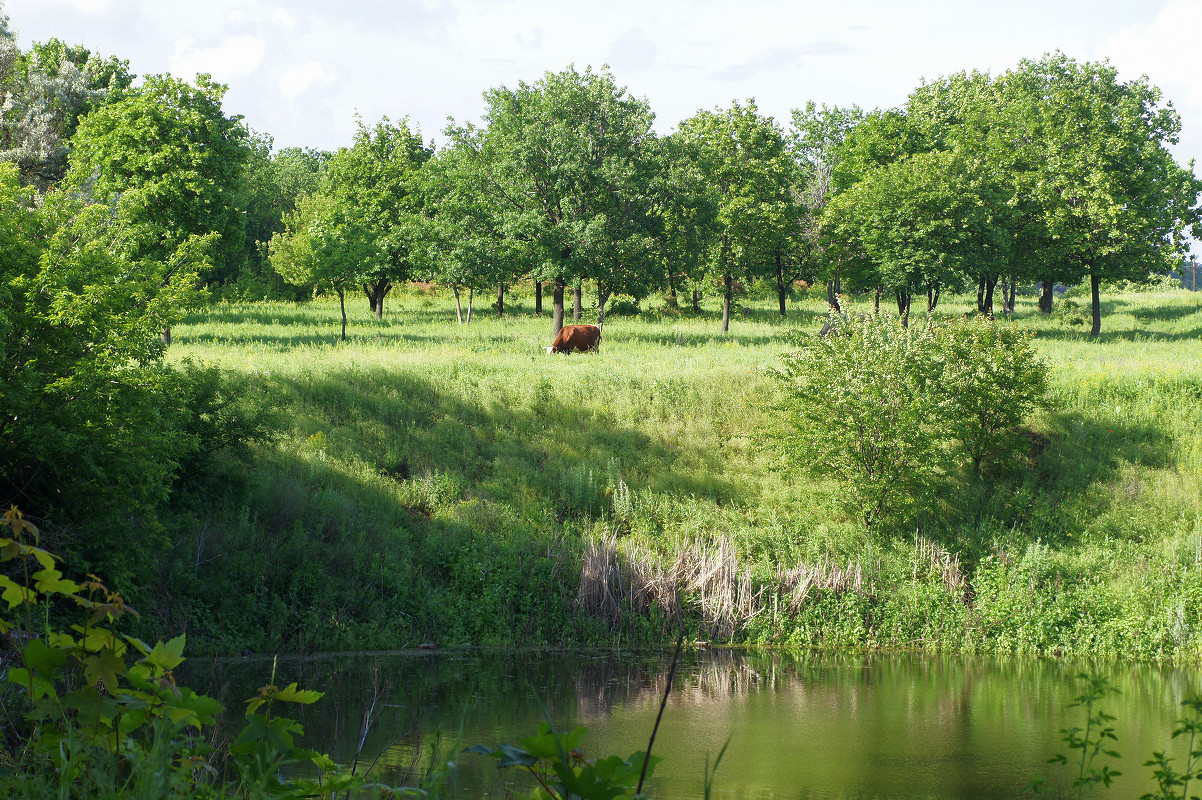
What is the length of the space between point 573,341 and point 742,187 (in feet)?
47.4

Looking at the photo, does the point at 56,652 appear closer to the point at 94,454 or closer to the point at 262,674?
the point at 94,454

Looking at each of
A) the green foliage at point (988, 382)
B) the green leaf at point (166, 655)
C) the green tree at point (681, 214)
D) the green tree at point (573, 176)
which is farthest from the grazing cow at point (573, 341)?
the green leaf at point (166, 655)

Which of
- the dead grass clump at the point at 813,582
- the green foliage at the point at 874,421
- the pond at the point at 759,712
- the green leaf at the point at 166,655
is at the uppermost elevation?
the green leaf at the point at 166,655

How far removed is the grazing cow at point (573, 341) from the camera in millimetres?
30562

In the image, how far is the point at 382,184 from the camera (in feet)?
159

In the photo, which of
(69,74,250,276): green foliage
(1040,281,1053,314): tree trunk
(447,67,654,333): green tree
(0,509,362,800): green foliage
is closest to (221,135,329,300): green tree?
(69,74,250,276): green foliage

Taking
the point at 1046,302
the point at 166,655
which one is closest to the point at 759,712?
the point at 166,655

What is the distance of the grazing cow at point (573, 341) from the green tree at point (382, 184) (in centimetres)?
1509

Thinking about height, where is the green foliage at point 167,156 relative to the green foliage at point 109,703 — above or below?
above

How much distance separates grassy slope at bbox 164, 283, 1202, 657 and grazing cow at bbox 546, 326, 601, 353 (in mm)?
1549

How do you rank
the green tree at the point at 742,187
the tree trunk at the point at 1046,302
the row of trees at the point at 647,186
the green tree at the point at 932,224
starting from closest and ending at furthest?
the row of trees at the point at 647,186
the green tree at the point at 932,224
the green tree at the point at 742,187
the tree trunk at the point at 1046,302

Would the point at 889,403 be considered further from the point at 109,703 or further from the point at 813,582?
the point at 109,703

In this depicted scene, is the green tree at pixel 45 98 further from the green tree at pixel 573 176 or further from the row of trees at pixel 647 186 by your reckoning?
the green tree at pixel 573 176

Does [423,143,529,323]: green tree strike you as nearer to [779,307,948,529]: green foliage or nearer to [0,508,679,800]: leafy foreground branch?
[779,307,948,529]: green foliage
